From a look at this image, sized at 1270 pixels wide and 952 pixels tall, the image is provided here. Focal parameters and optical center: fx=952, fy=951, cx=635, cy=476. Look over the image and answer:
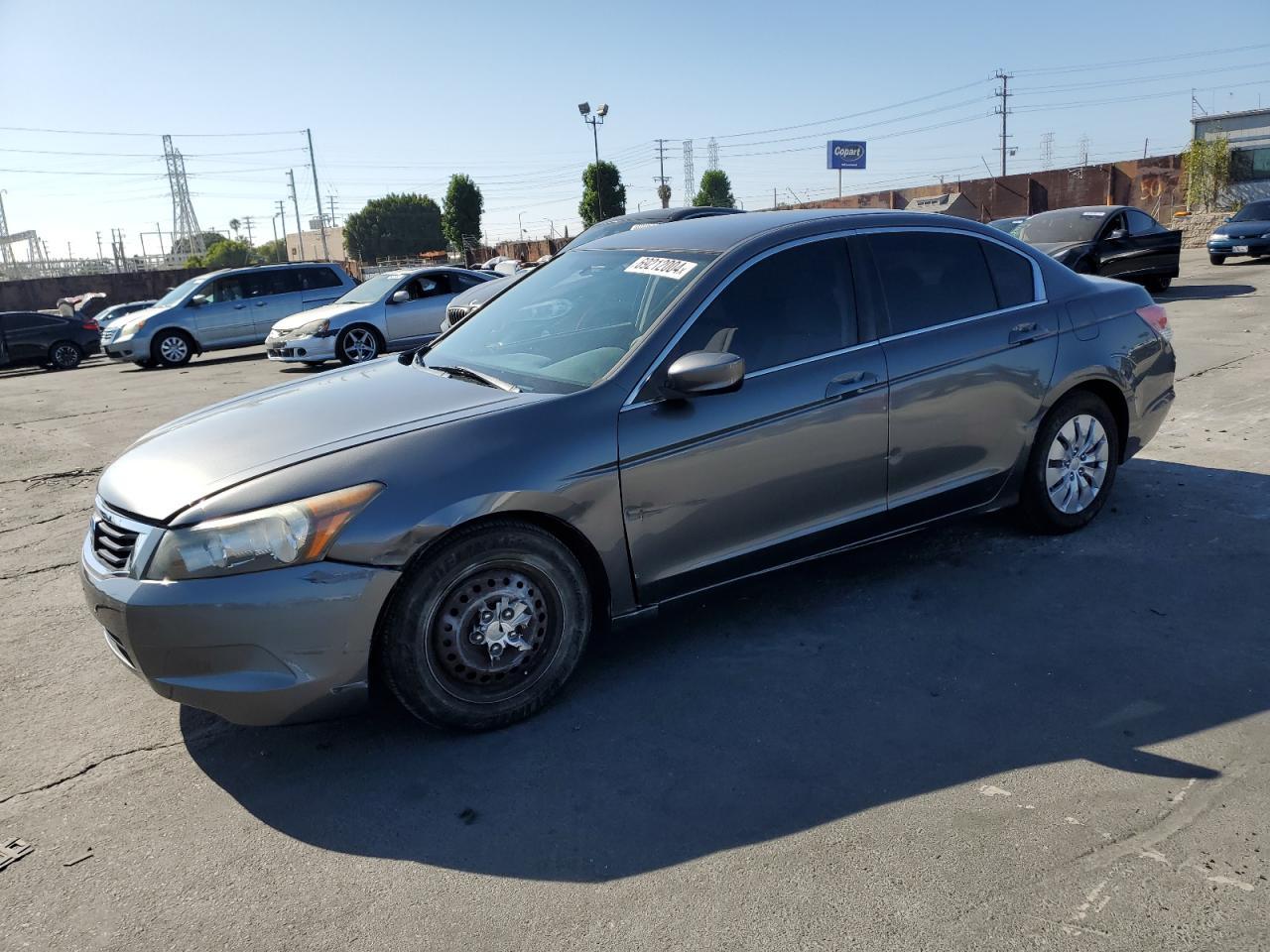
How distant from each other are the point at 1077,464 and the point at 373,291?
12.5 m

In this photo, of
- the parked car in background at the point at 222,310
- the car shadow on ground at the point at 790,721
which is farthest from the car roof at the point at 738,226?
the parked car in background at the point at 222,310

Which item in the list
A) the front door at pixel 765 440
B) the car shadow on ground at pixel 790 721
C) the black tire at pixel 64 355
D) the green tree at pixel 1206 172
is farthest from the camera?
the green tree at pixel 1206 172

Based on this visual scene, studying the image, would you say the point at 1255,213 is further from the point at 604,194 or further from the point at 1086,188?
the point at 604,194

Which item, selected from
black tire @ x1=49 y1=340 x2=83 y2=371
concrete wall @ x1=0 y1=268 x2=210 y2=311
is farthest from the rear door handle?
concrete wall @ x1=0 y1=268 x2=210 y2=311

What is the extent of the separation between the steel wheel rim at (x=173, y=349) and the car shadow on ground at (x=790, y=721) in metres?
16.3

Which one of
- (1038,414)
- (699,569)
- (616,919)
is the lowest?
(616,919)

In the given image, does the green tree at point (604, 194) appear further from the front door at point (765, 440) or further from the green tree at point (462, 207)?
the front door at point (765, 440)

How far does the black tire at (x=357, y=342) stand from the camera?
14.4 metres

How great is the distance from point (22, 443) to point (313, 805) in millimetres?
8666

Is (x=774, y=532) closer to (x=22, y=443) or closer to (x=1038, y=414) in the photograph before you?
(x=1038, y=414)

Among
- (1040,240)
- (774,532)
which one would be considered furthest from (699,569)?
(1040,240)

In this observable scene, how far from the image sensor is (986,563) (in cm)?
459

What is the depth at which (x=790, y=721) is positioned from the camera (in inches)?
129

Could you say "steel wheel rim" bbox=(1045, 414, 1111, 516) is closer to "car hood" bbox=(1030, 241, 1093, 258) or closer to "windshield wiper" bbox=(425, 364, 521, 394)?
"windshield wiper" bbox=(425, 364, 521, 394)
